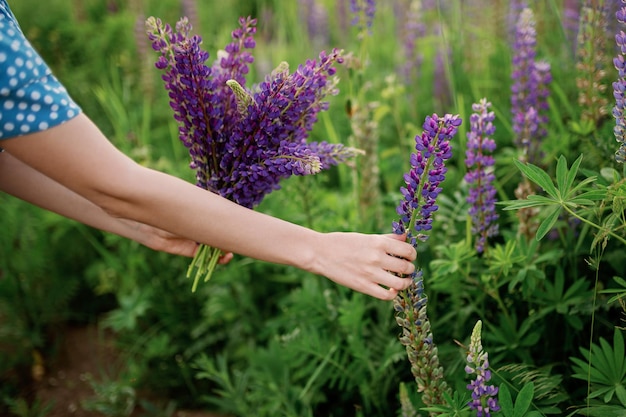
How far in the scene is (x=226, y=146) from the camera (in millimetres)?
1287

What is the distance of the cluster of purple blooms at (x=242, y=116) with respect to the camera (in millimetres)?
1212

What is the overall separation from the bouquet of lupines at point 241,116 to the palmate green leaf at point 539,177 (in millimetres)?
353

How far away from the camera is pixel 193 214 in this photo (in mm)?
1128

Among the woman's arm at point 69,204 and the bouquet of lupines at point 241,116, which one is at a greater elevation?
the bouquet of lupines at point 241,116

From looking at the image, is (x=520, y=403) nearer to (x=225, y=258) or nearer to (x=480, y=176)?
(x=480, y=176)

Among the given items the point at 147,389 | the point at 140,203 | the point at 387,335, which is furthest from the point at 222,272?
the point at 140,203

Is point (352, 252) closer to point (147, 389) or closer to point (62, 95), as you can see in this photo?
point (62, 95)

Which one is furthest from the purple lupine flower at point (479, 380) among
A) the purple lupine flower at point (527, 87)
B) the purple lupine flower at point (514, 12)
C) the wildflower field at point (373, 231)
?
the purple lupine flower at point (514, 12)

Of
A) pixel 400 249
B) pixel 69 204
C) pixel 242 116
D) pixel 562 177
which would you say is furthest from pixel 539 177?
pixel 69 204

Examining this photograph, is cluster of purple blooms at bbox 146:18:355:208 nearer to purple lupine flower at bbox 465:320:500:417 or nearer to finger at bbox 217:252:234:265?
finger at bbox 217:252:234:265

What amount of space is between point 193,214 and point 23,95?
34 cm

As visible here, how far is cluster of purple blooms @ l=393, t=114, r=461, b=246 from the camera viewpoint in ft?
3.58

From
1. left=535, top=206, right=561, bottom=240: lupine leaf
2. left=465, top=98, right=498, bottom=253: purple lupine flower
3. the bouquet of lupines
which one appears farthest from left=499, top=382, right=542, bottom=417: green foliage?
the bouquet of lupines

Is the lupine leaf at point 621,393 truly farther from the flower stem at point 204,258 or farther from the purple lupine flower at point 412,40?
the purple lupine flower at point 412,40
